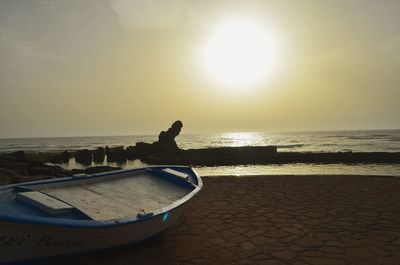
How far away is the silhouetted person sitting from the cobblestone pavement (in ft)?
123

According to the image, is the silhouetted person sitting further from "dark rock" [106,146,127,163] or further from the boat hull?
the boat hull

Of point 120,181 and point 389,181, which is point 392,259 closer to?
point 120,181

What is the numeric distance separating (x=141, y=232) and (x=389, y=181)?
981cm

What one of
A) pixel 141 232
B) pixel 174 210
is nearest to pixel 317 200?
pixel 174 210

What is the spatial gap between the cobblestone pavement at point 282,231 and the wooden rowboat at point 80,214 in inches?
23.0

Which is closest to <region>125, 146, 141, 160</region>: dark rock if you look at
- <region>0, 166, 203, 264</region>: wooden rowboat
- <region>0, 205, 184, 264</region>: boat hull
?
<region>0, 166, 203, 264</region>: wooden rowboat

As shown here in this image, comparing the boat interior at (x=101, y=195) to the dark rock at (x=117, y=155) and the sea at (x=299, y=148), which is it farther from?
the dark rock at (x=117, y=155)

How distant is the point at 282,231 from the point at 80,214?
3703mm

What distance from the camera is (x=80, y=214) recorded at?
405cm

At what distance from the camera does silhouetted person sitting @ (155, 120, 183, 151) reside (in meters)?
47.0

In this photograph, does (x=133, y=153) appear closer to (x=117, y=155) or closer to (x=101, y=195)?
(x=117, y=155)

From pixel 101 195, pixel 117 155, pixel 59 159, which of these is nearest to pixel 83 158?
pixel 59 159

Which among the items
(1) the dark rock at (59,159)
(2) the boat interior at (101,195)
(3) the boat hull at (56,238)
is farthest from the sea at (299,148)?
(3) the boat hull at (56,238)

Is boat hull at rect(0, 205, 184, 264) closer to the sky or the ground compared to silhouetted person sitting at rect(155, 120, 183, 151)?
closer to the ground
